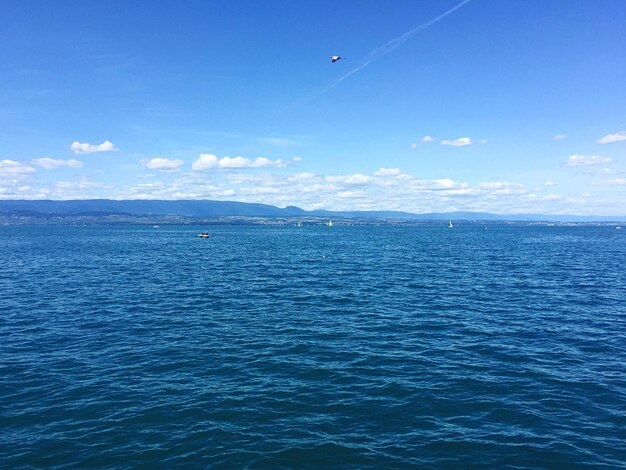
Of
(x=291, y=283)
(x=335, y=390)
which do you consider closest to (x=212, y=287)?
(x=291, y=283)

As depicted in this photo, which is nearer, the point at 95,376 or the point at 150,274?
the point at 95,376

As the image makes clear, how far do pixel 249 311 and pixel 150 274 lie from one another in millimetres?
39577

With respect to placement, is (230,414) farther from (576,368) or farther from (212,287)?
(212,287)

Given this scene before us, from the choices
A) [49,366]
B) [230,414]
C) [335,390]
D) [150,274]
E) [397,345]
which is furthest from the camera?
[150,274]

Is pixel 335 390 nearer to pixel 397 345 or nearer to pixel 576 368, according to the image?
pixel 397 345

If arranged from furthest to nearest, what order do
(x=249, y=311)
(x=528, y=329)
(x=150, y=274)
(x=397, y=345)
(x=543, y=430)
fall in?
(x=150, y=274) < (x=249, y=311) < (x=528, y=329) < (x=397, y=345) < (x=543, y=430)

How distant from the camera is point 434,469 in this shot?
1977cm

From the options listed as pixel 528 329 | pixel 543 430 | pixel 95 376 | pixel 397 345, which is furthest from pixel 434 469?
pixel 528 329

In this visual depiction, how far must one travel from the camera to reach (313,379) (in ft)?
98.2

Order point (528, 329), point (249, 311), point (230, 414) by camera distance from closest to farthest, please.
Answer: point (230, 414) → point (528, 329) → point (249, 311)

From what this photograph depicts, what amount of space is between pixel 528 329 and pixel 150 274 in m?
67.2

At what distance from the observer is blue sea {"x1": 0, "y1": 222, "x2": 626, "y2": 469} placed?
21.1m

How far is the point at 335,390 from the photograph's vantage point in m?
28.0

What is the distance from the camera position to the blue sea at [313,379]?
69.3 feet
